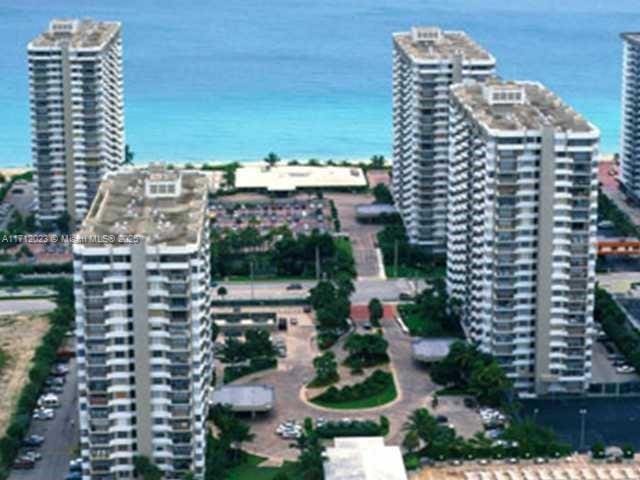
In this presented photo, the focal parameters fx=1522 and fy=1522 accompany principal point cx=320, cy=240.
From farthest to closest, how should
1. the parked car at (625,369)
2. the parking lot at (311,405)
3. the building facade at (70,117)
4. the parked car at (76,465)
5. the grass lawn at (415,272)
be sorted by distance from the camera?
the building facade at (70,117), the grass lawn at (415,272), the parked car at (625,369), the parking lot at (311,405), the parked car at (76,465)

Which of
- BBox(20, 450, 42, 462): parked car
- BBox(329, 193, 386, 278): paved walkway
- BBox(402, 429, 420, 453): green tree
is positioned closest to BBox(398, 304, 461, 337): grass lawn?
BBox(329, 193, 386, 278): paved walkway

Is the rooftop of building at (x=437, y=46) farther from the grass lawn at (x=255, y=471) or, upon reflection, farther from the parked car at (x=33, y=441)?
the parked car at (x=33, y=441)

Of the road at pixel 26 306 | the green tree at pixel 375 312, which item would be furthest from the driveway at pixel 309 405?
the road at pixel 26 306

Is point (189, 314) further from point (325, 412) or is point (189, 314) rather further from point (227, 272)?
point (227, 272)

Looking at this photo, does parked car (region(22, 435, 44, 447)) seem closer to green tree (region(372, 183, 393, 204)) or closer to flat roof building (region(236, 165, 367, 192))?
green tree (region(372, 183, 393, 204))

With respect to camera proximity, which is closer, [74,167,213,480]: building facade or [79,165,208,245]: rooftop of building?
[74,167,213,480]: building facade

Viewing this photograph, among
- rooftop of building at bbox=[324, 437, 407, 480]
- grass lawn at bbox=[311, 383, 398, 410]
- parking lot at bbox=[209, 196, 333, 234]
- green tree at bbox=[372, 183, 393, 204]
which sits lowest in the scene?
grass lawn at bbox=[311, 383, 398, 410]
